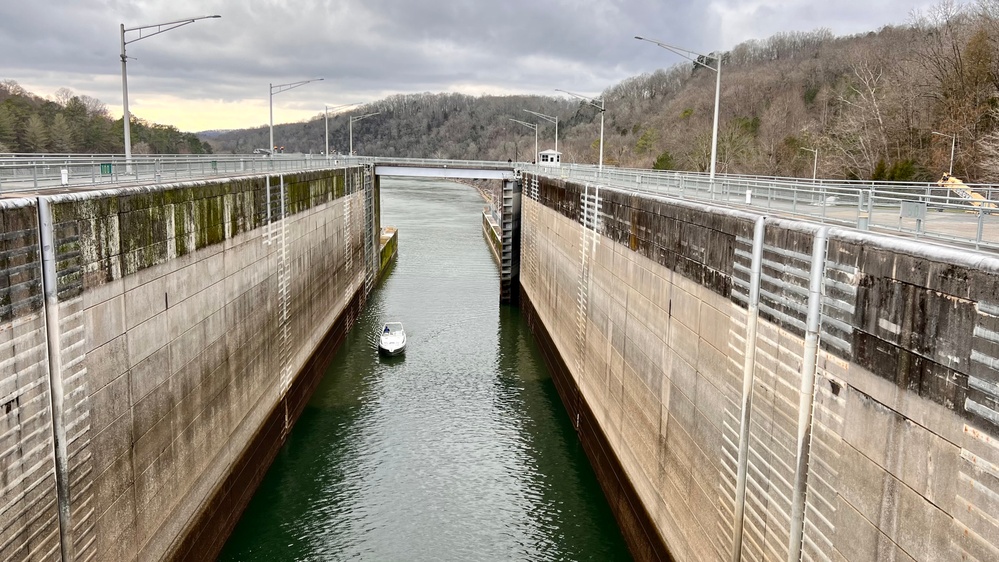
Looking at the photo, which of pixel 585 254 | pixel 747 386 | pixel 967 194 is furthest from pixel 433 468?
pixel 967 194

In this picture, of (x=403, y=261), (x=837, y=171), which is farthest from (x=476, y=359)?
(x=837, y=171)

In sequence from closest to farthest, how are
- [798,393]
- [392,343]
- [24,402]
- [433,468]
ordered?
[24,402] → [798,393] → [433,468] → [392,343]

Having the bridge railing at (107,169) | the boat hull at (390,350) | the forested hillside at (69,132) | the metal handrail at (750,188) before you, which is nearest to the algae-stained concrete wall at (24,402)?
the metal handrail at (750,188)

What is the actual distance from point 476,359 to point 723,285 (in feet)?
70.2

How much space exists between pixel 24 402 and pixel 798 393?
1041 centimetres

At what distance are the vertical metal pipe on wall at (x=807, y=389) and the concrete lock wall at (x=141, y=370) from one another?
10167 millimetres

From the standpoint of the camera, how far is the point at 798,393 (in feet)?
33.7

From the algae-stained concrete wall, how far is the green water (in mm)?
7639

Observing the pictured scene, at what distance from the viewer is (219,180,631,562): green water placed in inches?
707

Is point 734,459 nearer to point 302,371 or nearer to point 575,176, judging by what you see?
point 302,371

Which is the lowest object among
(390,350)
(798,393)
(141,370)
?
(390,350)

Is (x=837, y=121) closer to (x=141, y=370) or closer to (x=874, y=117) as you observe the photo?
(x=874, y=117)

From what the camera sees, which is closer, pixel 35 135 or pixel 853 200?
pixel 853 200

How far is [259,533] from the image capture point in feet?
59.7
